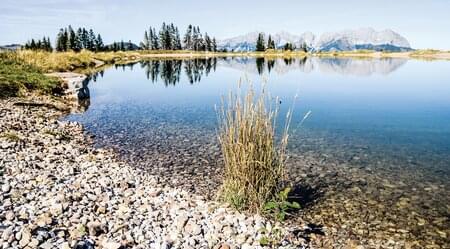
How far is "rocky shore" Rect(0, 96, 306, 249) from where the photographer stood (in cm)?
521

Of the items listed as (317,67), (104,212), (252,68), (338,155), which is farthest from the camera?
(317,67)

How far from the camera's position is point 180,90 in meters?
→ 26.8

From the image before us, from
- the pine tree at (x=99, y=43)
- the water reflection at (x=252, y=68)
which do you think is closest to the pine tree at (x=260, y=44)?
the pine tree at (x=99, y=43)

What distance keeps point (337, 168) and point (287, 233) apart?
13.9 ft

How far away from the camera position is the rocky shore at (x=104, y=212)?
5207 millimetres

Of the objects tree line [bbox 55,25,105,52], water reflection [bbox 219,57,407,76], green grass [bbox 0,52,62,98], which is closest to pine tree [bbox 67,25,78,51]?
tree line [bbox 55,25,105,52]

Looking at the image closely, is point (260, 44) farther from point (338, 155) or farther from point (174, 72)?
point (338, 155)

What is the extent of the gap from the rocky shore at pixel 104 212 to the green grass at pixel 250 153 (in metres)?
0.36

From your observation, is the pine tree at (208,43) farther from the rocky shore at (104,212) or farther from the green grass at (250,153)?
the green grass at (250,153)

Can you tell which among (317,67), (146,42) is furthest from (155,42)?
(317,67)

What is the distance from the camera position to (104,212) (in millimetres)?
6191

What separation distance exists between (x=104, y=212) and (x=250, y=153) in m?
2.49

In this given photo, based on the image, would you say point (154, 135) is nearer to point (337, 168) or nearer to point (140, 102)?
point (337, 168)

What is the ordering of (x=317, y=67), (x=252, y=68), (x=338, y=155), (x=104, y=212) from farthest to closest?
(x=317, y=67) → (x=252, y=68) → (x=338, y=155) → (x=104, y=212)
